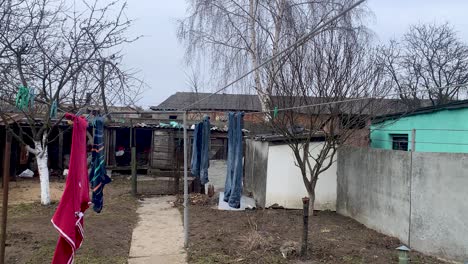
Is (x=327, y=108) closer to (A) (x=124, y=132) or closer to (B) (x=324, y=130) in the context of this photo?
(B) (x=324, y=130)

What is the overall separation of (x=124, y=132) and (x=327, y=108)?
11.8 metres

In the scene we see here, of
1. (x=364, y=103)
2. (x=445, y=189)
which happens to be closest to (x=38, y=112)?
(x=364, y=103)

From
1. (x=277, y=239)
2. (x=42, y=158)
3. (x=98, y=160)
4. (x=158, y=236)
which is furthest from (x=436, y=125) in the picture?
(x=42, y=158)

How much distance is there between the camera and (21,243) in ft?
21.8

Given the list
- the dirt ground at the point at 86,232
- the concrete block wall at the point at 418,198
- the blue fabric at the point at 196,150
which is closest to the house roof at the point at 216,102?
the dirt ground at the point at 86,232

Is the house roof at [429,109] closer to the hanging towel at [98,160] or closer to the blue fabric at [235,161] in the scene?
the blue fabric at [235,161]

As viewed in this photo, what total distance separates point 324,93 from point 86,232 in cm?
558

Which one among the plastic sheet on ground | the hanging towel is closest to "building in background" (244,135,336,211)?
the plastic sheet on ground

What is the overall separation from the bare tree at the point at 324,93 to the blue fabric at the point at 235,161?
2.38m

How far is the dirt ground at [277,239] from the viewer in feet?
20.3

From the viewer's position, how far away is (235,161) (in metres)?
7.04

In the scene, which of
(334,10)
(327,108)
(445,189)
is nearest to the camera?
(445,189)

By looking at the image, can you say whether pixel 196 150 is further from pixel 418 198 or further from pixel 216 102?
pixel 216 102

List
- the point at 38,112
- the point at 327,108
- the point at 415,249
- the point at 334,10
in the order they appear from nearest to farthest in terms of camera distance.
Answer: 1. the point at 415,249
2. the point at 327,108
3. the point at 38,112
4. the point at 334,10
